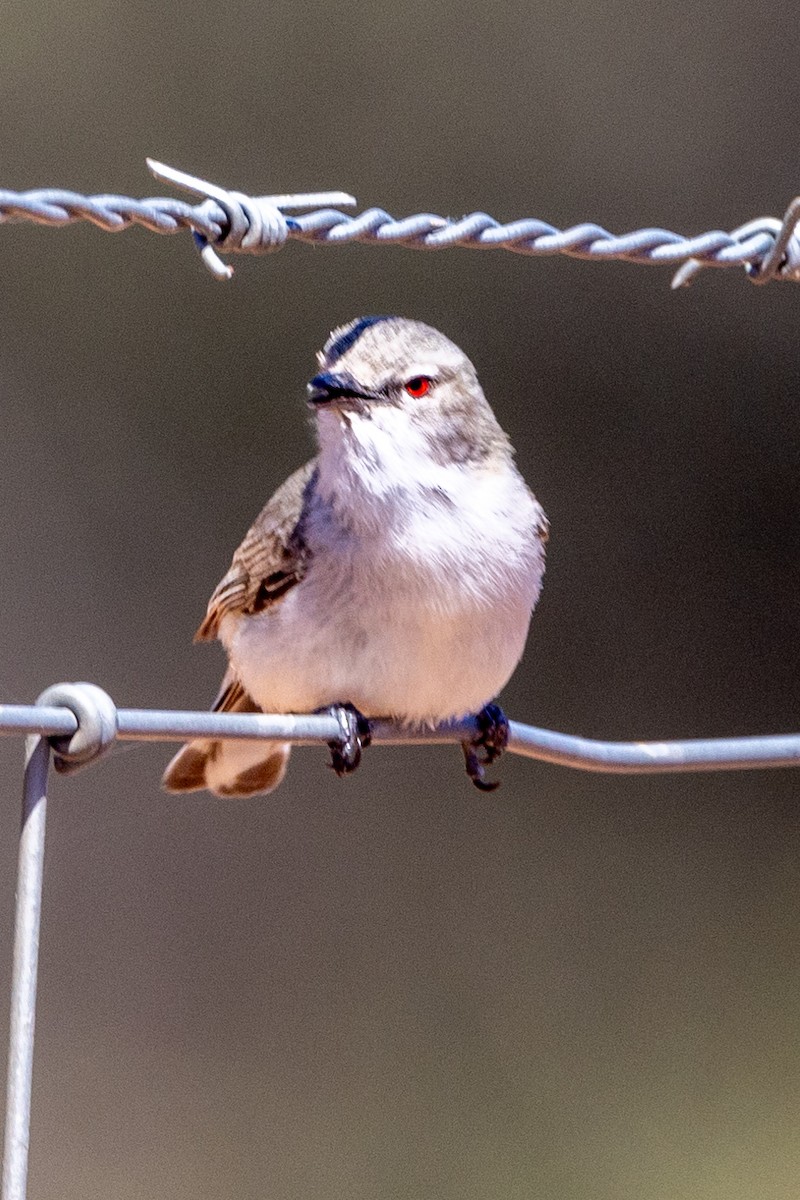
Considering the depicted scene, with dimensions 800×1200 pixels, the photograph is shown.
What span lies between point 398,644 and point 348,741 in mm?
155

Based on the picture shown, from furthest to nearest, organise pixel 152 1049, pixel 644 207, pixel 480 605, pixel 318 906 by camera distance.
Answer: pixel 644 207, pixel 318 906, pixel 152 1049, pixel 480 605

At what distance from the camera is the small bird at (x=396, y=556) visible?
2477 millimetres

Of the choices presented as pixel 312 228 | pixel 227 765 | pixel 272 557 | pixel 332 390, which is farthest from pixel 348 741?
pixel 312 228

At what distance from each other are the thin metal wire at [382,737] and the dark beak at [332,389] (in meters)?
0.48

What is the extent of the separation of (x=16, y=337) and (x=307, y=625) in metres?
4.72

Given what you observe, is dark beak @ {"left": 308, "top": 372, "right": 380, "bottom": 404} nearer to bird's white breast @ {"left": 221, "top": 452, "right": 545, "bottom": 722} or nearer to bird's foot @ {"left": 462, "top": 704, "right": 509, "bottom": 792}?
bird's white breast @ {"left": 221, "top": 452, "right": 545, "bottom": 722}

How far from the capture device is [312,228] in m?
2.05

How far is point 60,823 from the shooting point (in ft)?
20.3

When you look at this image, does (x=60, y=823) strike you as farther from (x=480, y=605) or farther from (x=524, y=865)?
(x=480, y=605)

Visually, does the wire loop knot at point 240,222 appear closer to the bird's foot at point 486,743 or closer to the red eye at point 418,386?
the red eye at point 418,386

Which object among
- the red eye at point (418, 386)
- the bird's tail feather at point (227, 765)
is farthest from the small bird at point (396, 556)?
the bird's tail feather at point (227, 765)

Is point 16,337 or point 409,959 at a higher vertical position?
point 16,337

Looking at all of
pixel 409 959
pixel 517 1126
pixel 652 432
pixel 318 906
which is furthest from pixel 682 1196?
pixel 652 432

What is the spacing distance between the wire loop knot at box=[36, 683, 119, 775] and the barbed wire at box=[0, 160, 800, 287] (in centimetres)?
50
